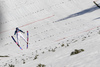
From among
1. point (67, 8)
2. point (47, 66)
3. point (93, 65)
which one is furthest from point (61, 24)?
point (93, 65)

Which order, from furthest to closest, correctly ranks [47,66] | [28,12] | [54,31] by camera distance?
1. [28,12]
2. [54,31]
3. [47,66]

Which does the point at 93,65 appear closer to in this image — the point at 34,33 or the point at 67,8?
the point at 34,33

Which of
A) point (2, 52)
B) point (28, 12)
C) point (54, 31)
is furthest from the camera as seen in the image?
point (28, 12)

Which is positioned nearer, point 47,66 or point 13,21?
point 47,66

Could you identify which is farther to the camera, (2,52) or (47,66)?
(2,52)

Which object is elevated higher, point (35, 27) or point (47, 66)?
point (47, 66)

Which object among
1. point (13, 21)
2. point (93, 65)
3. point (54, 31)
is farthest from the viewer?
point (13, 21)

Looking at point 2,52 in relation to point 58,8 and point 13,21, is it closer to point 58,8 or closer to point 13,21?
point 13,21

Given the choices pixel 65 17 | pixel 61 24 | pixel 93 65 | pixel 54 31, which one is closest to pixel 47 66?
pixel 93 65

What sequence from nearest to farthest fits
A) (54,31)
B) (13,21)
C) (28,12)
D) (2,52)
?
1. (2,52)
2. (54,31)
3. (13,21)
4. (28,12)
